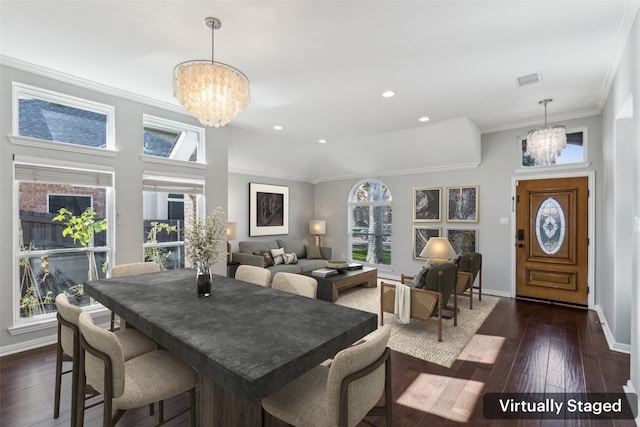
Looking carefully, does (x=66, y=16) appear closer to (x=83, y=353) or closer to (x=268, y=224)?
(x=83, y=353)

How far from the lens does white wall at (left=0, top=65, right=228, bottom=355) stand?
9.44 feet

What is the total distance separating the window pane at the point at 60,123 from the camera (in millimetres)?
3055

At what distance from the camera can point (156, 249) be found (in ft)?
13.3

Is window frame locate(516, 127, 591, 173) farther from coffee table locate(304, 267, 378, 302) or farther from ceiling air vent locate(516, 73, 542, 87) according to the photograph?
coffee table locate(304, 267, 378, 302)

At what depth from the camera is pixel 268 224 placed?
22.0ft

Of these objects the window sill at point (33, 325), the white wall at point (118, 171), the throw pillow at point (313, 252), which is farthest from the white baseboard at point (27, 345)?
the throw pillow at point (313, 252)

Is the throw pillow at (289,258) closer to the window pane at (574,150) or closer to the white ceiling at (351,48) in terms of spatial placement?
the white ceiling at (351,48)

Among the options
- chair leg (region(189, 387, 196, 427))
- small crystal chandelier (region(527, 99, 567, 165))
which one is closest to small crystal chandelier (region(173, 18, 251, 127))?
chair leg (region(189, 387, 196, 427))

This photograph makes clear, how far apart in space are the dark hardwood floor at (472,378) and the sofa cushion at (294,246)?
384 centimetres

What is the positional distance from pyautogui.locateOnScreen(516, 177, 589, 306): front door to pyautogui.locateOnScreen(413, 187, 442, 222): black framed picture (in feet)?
4.26

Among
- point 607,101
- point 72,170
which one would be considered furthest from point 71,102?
point 607,101

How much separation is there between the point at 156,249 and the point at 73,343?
256 cm

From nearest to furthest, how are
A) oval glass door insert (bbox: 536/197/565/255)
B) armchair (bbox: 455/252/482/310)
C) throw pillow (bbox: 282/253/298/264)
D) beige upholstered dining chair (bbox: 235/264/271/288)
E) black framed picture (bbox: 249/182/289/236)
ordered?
beige upholstered dining chair (bbox: 235/264/271/288), armchair (bbox: 455/252/482/310), oval glass door insert (bbox: 536/197/565/255), throw pillow (bbox: 282/253/298/264), black framed picture (bbox: 249/182/289/236)

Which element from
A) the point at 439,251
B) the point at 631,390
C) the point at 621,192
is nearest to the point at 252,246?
the point at 439,251
